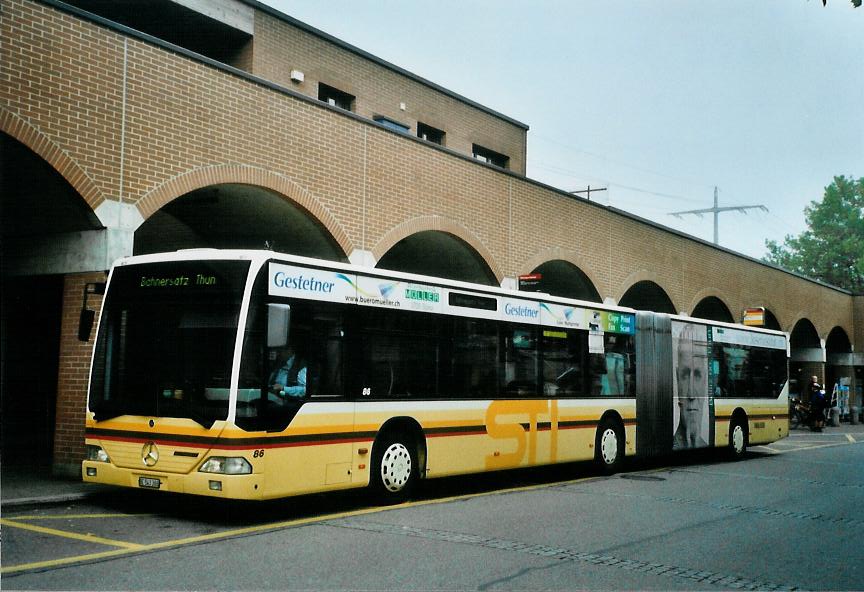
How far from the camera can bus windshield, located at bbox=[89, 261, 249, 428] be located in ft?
30.2

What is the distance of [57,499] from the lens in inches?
406

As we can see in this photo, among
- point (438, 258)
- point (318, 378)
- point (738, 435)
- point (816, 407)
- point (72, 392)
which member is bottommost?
point (738, 435)

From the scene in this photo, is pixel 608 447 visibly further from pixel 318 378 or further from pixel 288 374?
pixel 288 374

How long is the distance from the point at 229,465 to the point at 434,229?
32.8 ft

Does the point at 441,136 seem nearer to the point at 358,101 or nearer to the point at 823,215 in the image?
the point at 358,101

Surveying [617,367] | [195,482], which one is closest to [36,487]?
[195,482]

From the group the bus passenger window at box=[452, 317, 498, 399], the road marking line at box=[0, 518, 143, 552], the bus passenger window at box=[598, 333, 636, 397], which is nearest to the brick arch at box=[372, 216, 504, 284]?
the bus passenger window at box=[598, 333, 636, 397]

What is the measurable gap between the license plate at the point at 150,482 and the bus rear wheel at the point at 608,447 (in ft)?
27.2

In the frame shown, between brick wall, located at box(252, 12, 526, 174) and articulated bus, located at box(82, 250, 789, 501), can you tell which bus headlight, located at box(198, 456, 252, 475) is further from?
brick wall, located at box(252, 12, 526, 174)

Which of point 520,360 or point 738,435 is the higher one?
point 520,360

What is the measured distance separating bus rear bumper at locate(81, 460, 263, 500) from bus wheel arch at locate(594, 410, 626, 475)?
7867 millimetres

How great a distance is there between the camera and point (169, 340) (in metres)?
9.54

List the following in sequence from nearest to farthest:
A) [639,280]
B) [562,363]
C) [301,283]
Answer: [301,283], [562,363], [639,280]

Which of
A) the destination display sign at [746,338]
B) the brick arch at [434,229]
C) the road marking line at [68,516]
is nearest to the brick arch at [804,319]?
the destination display sign at [746,338]
